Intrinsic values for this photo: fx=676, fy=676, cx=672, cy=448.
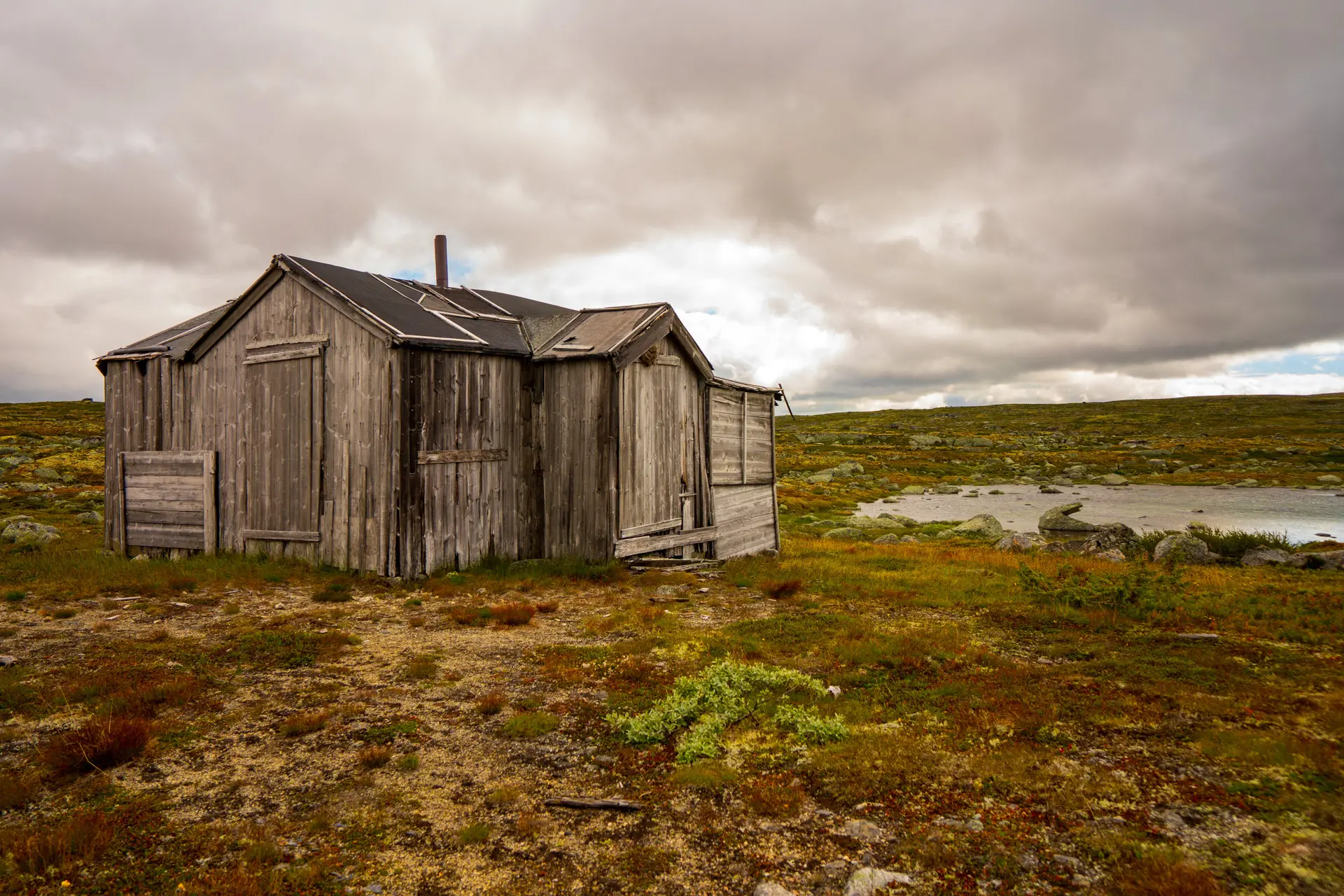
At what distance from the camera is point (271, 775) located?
6250 millimetres

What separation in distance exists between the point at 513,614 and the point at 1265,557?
22.7 meters

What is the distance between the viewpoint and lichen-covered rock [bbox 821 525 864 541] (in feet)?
92.4

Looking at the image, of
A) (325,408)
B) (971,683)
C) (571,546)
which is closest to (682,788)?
(971,683)

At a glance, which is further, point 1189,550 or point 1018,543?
point 1018,543

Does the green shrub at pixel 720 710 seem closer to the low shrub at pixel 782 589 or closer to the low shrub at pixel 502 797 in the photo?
the low shrub at pixel 502 797

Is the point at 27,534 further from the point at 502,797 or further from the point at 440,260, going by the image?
the point at 502,797

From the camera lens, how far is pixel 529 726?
7355mm

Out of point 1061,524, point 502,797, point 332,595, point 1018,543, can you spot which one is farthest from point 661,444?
point 1061,524

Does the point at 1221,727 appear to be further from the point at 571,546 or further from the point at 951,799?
the point at 571,546

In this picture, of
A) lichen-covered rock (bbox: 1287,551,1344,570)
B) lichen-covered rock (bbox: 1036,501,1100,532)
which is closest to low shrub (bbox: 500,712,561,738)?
lichen-covered rock (bbox: 1287,551,1344,570)

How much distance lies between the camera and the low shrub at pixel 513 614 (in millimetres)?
11789

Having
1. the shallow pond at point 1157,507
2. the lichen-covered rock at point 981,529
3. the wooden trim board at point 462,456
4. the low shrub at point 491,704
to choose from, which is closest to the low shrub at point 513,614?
the low shrub at point 491,704

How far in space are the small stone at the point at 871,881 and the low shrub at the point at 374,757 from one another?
4404mm

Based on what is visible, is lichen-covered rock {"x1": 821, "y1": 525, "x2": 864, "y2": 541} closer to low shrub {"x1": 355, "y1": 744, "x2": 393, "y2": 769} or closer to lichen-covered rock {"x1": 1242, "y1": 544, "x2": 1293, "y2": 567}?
lichen-covered rock {"x1": 1242, "y1": 544, "x2": 1293, "y2": 567}
